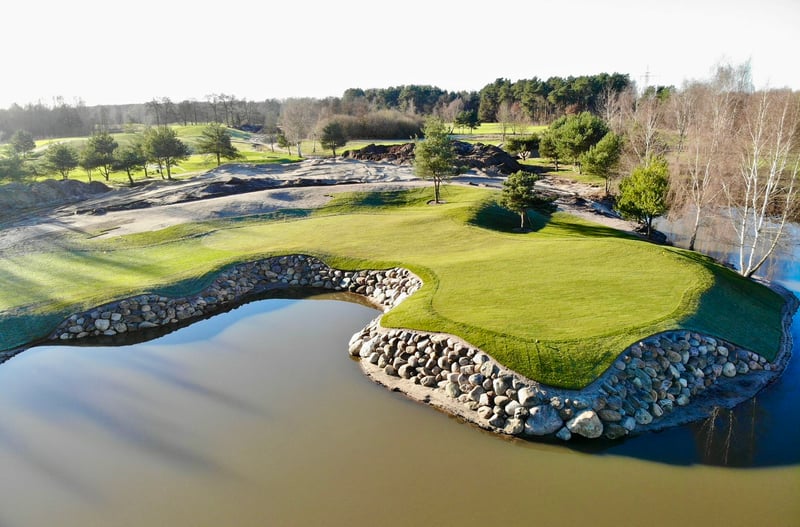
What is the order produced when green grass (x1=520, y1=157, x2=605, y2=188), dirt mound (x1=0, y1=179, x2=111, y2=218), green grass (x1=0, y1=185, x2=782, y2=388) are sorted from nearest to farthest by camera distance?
green grass (x1=0, y1=185, x2=782, y2=388)
dirt mound (x1=0, y1=179, x2=111, y2=218)
green grass (x1=520, y1=157, x2=605, y2=188)

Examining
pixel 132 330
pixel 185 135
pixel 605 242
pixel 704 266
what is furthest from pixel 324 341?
pixel 185 135

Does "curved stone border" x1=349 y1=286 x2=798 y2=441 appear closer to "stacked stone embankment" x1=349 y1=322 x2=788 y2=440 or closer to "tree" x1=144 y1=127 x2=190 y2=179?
"stacked stone embankment" x1=349 y1=322 x2=788 y2=440

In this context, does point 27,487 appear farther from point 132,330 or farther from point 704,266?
point 704,266

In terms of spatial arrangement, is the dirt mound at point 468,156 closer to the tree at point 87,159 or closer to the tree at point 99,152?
the tree at point 99,152

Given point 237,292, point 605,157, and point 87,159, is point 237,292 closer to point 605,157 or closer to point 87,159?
point 605,157

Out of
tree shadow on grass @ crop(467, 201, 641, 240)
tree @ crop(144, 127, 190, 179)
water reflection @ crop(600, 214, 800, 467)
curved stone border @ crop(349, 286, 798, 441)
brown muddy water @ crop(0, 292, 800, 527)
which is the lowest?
water reflection @ crop(600, 214, 800, 467)

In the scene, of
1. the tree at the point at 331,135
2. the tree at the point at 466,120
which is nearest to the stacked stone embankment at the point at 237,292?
the tree at the point at 331,135


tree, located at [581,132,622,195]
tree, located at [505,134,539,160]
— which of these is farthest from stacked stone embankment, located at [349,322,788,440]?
tree, located at [505,134,539,160]

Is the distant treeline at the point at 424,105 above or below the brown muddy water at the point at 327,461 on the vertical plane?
above
